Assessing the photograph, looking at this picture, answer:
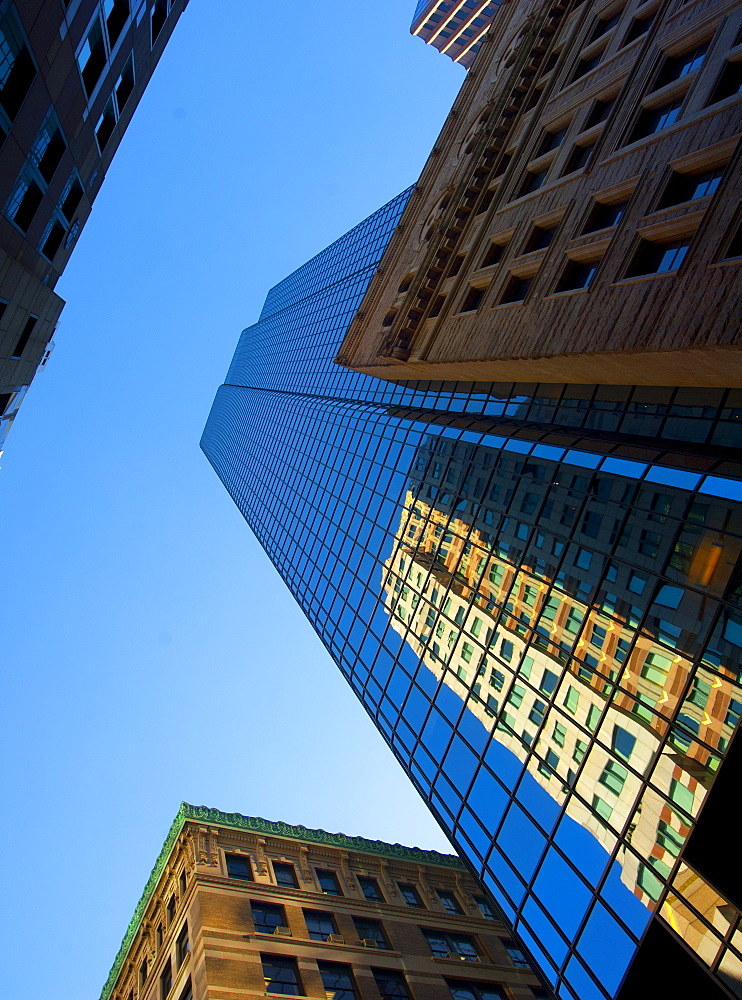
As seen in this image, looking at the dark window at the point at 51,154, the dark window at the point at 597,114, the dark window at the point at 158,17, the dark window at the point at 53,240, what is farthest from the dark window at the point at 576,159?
the dark window at the point at 53,240

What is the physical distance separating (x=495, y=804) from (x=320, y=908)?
1705 cm

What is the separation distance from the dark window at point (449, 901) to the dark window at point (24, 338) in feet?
119

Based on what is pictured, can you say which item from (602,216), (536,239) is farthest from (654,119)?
(536,239)

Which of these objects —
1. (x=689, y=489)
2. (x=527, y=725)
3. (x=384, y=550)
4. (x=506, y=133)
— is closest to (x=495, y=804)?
(x=527, y=725)

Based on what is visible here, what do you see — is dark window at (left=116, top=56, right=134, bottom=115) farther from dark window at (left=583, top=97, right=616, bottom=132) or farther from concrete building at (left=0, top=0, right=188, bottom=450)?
dark window at (left=583, top=97, right=616, bottom=132)

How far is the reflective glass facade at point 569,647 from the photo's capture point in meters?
16.5

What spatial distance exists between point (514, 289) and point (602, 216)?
4912mm

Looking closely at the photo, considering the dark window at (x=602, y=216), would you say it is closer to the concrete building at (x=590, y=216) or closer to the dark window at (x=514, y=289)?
the concrete building at (x=590, y=216)

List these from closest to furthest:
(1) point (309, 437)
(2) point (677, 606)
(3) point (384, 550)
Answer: (2) point (677, 606) < (3) point (384, 550) < (1) point (309, 437)

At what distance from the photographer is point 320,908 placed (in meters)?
35.0

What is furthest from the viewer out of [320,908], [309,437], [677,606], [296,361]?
[296,361]

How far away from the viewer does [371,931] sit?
35531mm

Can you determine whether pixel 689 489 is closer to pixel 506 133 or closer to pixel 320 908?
pixel 506 133

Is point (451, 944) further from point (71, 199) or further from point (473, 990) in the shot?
point (71, 199)
